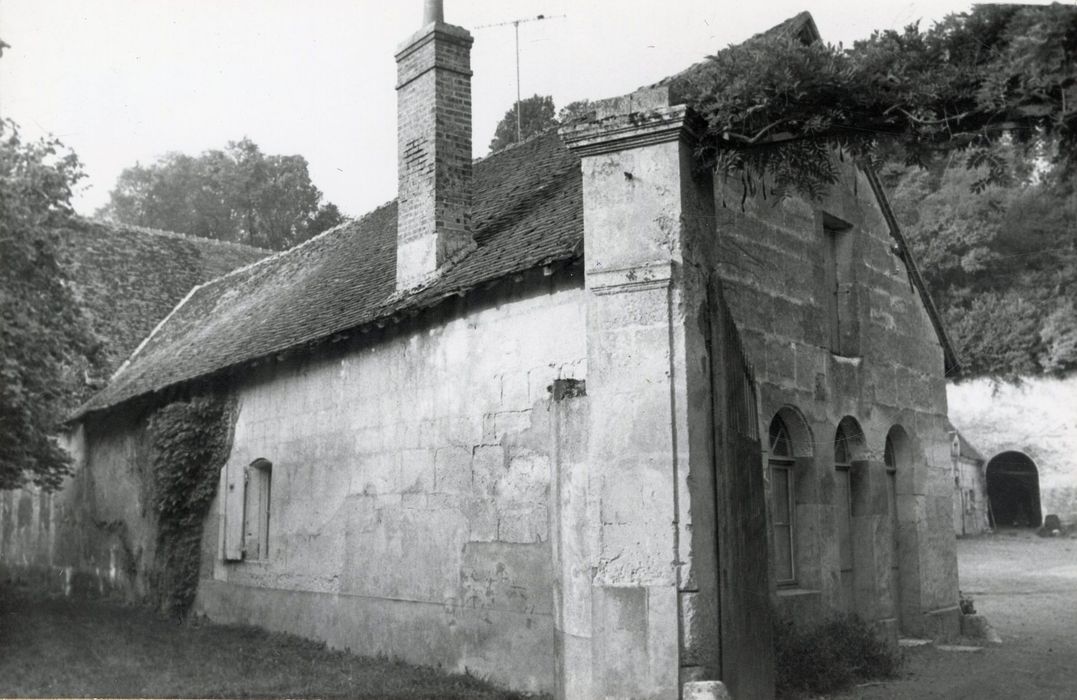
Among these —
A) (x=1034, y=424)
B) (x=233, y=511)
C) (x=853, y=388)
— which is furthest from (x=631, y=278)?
(x=1034, y=424)

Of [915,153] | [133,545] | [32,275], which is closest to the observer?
[915,153]

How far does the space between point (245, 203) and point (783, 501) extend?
29659 millimetres

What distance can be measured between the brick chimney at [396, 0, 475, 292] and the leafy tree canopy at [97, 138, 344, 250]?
81.6 ft

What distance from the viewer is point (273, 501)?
13219mm

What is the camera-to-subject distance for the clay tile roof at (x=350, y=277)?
10.1 meters

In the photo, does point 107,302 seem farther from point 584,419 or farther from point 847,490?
point 584,419

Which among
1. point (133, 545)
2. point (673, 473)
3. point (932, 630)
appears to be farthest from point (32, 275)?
point (932, 630)

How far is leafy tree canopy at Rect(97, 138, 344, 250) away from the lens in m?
36.2

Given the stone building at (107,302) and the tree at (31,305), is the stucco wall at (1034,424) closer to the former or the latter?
the stone building at (107,302)

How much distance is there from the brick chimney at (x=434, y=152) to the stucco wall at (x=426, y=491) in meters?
1.08

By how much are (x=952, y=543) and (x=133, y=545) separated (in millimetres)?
12440

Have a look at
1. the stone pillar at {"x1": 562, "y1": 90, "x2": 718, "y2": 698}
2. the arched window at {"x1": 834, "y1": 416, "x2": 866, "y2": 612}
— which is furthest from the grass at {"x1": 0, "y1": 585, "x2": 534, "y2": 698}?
the arched window at {"x1": 834, "y1": 416, "x2": 866, "y2": 612}

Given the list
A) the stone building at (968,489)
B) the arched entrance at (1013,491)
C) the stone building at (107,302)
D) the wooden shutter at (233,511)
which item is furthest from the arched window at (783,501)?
the arched entrance at (1013,491)

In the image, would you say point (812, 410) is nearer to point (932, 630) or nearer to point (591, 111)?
point (932, 630)
